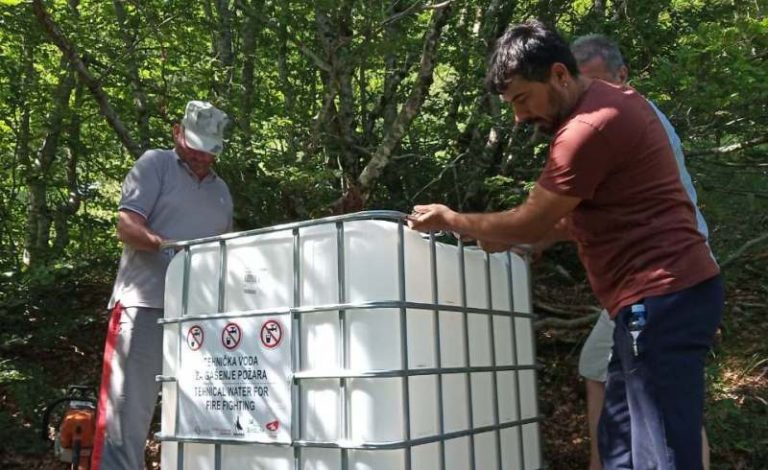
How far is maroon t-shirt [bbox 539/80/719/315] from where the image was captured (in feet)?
7.64

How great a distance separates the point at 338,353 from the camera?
2.78 m

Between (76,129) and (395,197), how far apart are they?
266cm

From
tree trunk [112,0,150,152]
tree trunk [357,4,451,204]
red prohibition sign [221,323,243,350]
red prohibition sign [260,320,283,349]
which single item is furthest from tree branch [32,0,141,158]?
red prohibition sign [260,320,283,349]

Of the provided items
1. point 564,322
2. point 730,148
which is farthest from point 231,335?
point 730,148

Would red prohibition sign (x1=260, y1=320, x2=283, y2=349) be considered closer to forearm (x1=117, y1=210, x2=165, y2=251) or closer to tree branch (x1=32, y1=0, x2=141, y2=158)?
forearm (x1=117, y1=210, x2=165, y2=251)

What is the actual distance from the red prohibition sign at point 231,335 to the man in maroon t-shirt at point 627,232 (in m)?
1.01

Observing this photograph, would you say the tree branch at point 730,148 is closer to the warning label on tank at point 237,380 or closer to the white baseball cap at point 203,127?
the white baseball cap at point 203,127

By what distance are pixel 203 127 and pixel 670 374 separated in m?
2.38

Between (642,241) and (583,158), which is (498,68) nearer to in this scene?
(583,158)

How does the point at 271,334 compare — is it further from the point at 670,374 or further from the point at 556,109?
the point at 670,374

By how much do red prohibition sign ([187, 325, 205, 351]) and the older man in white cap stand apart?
1.65ft

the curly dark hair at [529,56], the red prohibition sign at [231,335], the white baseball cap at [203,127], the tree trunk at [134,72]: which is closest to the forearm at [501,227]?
the curly dark hair at [529,56]

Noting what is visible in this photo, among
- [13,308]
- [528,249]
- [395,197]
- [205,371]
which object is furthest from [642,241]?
[13,308]

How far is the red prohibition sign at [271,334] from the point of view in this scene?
2910mm
